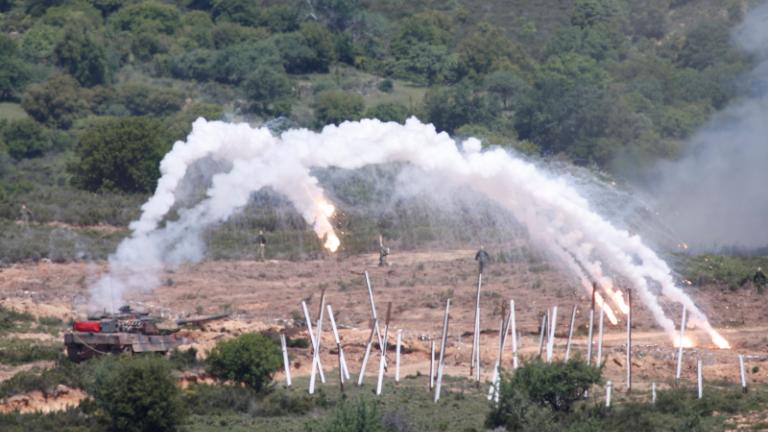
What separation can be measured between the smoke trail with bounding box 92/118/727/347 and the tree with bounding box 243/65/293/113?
5670 centimetres

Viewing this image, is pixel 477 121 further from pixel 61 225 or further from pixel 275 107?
pixel 61 225

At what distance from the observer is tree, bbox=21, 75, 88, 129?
13262 cm

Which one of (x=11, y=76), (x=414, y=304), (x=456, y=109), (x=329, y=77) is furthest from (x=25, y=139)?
(x=414, y=304)

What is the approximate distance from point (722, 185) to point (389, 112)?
95.2 feet

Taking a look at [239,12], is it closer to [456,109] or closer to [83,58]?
[83,58]

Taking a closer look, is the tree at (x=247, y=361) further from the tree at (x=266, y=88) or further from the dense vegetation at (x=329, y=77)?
the tree at (x=266, y=88)

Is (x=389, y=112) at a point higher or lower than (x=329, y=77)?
lower

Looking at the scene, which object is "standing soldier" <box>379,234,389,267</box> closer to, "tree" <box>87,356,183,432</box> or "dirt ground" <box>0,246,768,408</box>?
"dirt ground" <box>0,246,768,408</box>

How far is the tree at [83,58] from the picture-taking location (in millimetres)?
143125

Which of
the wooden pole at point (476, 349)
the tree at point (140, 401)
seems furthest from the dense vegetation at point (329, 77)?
the tree at point (140, 401)

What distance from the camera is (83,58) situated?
14412 centimetres

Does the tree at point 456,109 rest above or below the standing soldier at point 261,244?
above

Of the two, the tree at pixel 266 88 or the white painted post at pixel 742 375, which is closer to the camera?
the white painted post at pixel 742 375

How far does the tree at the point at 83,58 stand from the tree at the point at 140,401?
3269 inches
